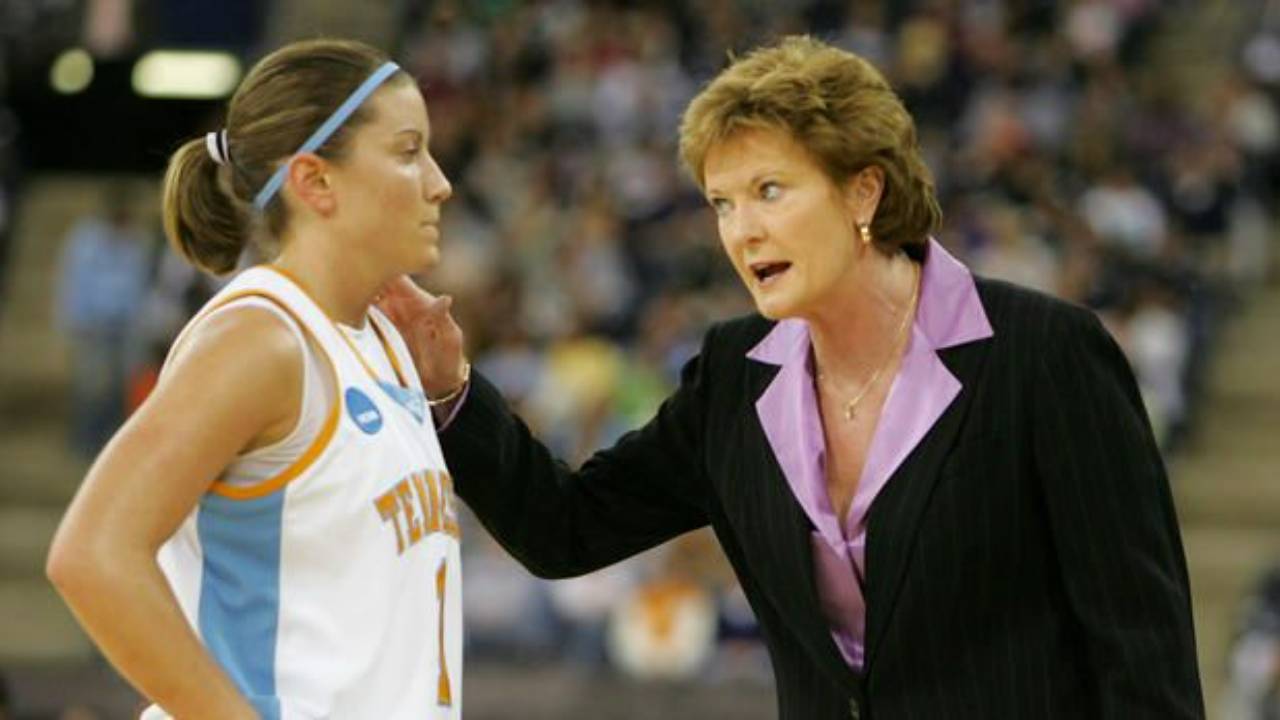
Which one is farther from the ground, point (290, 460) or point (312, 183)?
point (312, 183)

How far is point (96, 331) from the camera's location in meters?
13.2

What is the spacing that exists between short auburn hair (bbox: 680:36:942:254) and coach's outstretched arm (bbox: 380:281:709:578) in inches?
21.6

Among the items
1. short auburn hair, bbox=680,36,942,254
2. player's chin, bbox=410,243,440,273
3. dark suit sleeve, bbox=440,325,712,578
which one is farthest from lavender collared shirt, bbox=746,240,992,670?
player's chin, bbox=410,243,440,273

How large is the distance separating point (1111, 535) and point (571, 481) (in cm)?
103

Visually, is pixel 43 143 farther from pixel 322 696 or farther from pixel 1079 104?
pixel 322 696

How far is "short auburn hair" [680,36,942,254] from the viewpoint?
12.9 ft

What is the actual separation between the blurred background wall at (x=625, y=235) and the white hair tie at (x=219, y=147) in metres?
5.91

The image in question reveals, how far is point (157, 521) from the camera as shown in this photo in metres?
3.36

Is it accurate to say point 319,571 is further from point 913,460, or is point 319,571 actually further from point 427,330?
point 913,460

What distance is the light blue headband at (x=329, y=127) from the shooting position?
3658 mm

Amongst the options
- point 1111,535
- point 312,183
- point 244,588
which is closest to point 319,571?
point 244,588

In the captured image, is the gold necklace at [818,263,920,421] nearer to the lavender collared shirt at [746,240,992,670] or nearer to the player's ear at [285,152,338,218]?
the lavender collared shirt at [746,240,992,670]

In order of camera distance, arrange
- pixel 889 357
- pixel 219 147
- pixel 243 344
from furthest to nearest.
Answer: pixel 889 357, pixel 219 147, pixel 243 344

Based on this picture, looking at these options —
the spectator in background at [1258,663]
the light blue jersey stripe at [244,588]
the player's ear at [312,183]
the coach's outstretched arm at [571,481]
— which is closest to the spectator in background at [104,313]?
the spectator in background at [1258,663]
